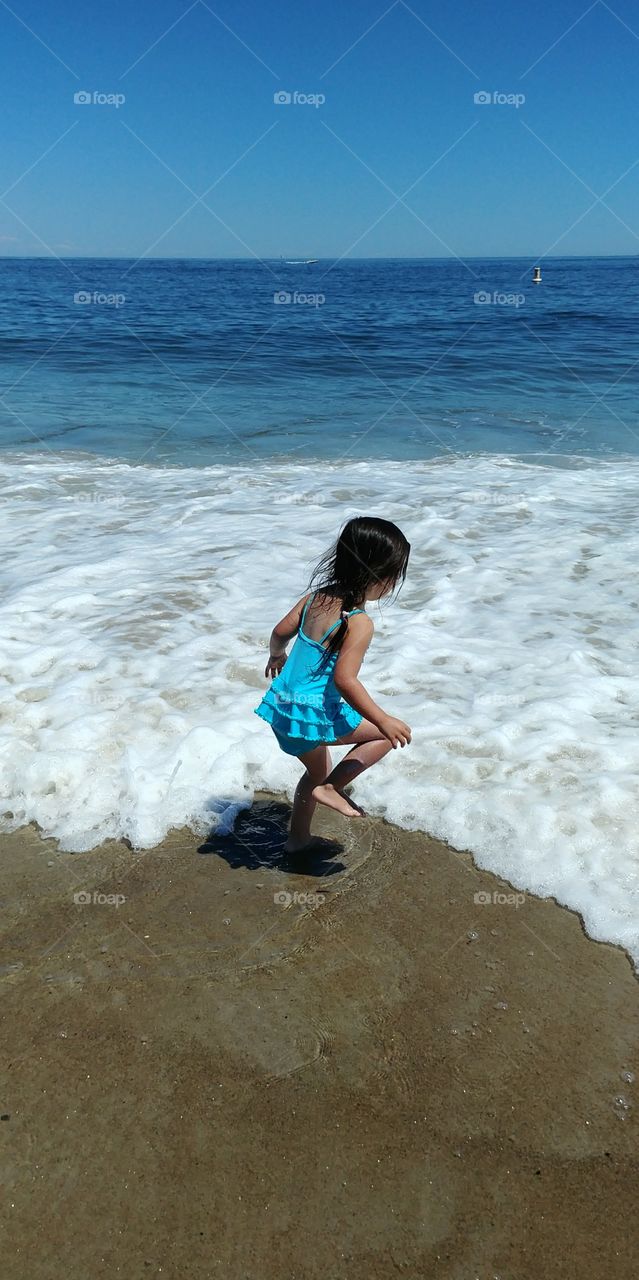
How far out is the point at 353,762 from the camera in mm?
3490

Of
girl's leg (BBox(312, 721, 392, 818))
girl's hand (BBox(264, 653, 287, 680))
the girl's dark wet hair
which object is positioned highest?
the girl's dark wet hair

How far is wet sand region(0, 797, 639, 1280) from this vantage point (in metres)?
2.15

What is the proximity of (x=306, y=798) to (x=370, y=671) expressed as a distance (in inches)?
69.0

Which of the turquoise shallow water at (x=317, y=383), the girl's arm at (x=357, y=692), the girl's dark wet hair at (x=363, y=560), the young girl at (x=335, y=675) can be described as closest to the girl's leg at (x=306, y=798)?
the young girl at (x=335, y=675)

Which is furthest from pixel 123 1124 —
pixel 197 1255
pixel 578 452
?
pixel 578 452

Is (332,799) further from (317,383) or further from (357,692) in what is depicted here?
(317,383)

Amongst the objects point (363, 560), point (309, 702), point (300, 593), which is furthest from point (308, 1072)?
point (300, 593)

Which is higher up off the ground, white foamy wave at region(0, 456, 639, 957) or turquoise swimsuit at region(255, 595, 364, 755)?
turquoise swimsuit at region(255, 595, 364, 755)

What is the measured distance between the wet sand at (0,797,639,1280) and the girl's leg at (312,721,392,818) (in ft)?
0.83

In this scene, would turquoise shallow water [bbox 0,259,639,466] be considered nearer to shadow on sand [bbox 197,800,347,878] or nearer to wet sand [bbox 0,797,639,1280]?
shadow on sand [bbox 197,800,347,878]

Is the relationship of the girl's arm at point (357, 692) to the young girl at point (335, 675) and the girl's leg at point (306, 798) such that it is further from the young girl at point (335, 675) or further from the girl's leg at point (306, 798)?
the girl's leg at point (306, 798)

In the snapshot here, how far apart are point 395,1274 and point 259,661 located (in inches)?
138

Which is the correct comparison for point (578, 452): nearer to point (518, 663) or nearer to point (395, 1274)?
point (518, 663)

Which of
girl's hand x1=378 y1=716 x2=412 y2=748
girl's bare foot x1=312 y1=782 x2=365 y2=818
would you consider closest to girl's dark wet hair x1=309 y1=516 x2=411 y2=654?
girl's hand x1=378 y1=716 x2=412 y2=748
